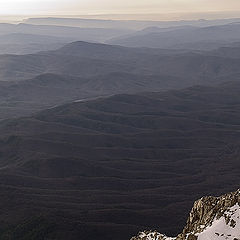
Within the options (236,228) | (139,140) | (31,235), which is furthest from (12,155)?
(236,228)

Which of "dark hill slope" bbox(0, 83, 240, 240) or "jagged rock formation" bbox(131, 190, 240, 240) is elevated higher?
"jagged rock formation" bbox(131, 190, 240, 240)

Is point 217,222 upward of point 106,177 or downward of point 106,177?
upward

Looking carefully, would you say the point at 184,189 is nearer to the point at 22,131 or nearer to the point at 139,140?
the point at 139,140

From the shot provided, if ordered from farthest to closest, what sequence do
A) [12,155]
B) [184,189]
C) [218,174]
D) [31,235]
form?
1. [12,155]
2. [218,174]
3. [184,189]
4. [31,235]

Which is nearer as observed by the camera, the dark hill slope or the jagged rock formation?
the jagged rock formation
